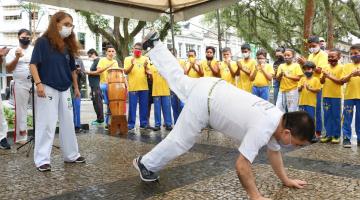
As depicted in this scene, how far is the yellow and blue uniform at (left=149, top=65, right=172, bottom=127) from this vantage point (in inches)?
351

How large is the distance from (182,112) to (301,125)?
3.66 feet

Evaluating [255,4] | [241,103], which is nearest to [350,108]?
[241,103]

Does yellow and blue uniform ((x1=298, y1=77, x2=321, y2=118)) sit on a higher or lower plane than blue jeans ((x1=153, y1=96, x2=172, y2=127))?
higher

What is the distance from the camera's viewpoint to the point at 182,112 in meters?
4.02

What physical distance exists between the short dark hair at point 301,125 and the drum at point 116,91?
17.1 feet

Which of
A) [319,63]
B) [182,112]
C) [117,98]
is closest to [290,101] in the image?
[319,63]

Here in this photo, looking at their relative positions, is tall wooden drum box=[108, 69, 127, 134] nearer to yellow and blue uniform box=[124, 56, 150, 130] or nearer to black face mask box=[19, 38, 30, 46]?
yellow and blue uniform box=[124, 56, 150, 130]

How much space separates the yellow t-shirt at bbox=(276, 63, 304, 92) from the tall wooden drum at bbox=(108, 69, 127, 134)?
303 centimetres

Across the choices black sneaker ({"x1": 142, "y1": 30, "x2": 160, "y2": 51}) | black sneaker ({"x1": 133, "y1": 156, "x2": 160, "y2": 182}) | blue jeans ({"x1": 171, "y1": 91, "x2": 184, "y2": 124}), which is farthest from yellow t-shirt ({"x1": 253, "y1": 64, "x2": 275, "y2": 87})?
black sneaker ({"x1": 133, "y1": 156, "x2": 160, "y2": 182})

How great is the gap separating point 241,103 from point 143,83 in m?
5.26

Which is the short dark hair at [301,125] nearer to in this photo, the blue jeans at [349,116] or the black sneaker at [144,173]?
the black sneaker at [144,173]

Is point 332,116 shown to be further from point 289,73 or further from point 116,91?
point 116,91

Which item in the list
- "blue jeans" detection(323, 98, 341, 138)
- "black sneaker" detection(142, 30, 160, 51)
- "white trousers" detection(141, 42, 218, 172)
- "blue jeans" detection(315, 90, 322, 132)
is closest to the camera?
"white trousers" detection(141, 42, 218, 172)

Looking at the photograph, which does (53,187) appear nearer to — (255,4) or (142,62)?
(142,62)
